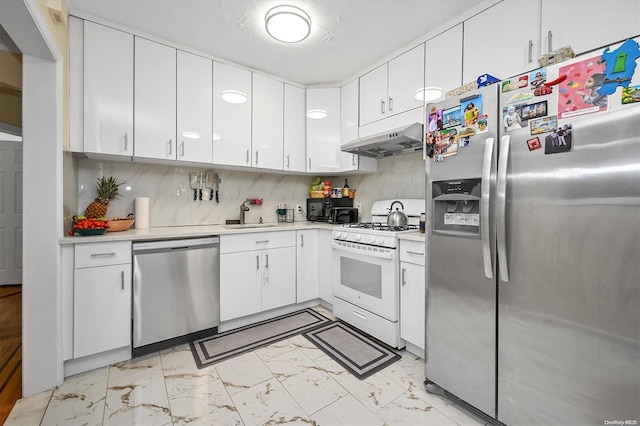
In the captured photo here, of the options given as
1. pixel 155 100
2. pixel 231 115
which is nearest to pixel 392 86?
pixel 231 115

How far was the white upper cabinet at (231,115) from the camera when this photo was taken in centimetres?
259

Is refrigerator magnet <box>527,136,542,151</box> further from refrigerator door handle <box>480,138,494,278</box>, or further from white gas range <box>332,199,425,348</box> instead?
white gas range <box>332,199,425,348</box>

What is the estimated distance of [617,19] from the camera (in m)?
1.36

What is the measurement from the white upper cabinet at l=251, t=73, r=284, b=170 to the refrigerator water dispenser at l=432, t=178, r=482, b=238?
6.00ft

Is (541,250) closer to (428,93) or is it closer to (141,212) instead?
(428,93)

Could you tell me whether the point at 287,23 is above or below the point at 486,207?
above

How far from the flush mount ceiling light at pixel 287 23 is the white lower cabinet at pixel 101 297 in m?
1.87

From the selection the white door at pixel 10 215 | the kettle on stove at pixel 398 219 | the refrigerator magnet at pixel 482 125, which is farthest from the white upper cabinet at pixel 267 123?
the white door at pixel 10 215

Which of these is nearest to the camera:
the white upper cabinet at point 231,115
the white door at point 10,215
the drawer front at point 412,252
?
the drawer front at point 412,252

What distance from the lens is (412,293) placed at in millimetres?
2006

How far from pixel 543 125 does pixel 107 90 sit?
2809 millimetres

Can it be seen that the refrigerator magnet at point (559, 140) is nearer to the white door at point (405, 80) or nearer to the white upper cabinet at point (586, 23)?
the white upper cabinet at point (586, 23)

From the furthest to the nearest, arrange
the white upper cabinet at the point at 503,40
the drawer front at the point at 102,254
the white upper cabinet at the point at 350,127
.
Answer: the white upper cabinet at the point at 350,127, the drawer front at the point at 102,254, the white upper cabinet at the point at 503,40

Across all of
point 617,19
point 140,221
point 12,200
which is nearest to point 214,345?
point 140,221
